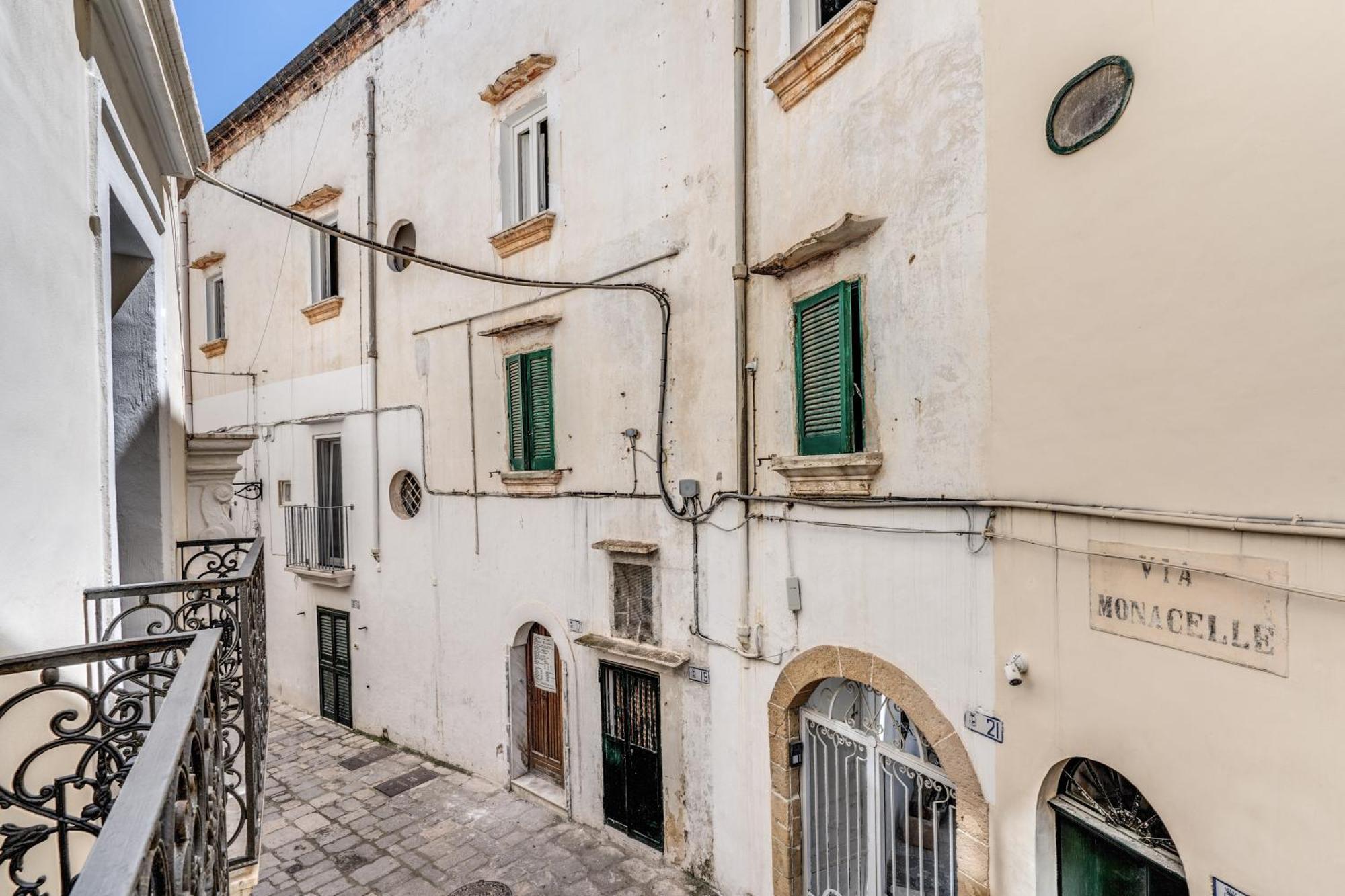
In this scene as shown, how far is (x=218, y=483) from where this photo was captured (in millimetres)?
6148

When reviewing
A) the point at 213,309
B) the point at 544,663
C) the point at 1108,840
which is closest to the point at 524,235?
the point at 544,663

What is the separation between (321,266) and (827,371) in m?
10.5

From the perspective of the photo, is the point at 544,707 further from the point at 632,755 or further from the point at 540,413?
the point at 540,413

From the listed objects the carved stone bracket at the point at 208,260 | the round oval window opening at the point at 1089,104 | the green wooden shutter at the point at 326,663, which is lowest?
the green wooden shutter at the point at 326,663

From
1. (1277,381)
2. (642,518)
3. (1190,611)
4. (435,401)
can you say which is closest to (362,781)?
(435,401)

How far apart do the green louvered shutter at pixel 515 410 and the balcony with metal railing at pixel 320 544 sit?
4.38 meters

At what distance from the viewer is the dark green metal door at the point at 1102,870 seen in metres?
3.80

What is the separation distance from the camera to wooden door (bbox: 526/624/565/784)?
31.4ft

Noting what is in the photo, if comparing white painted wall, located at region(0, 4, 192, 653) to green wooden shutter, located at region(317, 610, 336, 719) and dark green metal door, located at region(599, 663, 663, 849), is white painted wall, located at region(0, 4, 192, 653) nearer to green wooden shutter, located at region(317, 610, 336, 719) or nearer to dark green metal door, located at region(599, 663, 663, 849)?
dark green metal door, located at region(599, 663, 663, 849)

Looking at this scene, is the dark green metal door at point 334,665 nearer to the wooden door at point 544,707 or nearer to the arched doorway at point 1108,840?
the wooden door at point 544,707

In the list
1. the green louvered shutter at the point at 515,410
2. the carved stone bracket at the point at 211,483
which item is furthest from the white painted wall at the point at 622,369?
the carved stone bracket at the point at 211,483

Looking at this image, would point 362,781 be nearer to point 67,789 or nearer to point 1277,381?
point 67,789

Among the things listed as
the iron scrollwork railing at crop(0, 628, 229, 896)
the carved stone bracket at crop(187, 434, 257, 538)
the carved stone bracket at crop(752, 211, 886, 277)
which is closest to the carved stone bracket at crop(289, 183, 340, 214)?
the carved stone bracket at crop(187, 434, 257, 538)

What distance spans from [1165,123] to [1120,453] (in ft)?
5.57
